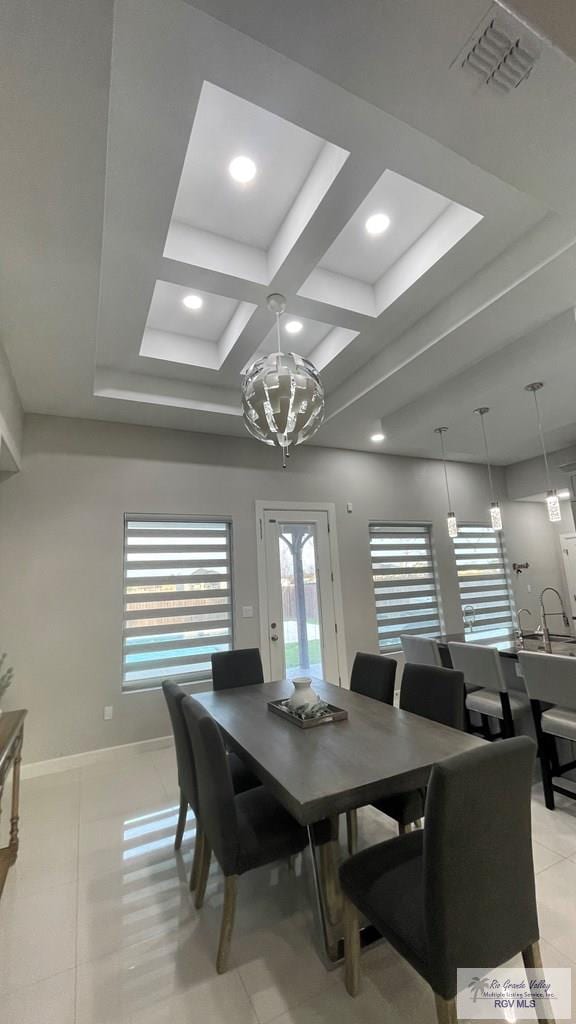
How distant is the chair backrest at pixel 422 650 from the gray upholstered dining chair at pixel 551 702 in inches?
34.4

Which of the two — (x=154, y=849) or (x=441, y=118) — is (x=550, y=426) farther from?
(x=154, y=849)

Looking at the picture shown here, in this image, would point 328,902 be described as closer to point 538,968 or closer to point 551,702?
point 538,968

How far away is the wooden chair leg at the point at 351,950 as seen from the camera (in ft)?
4.84

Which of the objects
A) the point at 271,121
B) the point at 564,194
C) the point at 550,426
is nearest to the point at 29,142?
the point at 271,121

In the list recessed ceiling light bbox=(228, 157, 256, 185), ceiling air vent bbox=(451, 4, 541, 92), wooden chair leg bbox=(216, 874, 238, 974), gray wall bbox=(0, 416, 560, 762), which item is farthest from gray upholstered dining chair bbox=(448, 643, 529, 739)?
recessed ceiling light bbox=(228, 157, 256, 185)

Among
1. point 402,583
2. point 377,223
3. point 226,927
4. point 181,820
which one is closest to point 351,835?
point 226,927

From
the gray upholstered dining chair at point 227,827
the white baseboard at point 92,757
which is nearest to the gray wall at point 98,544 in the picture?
the white baseboard at point 92,757

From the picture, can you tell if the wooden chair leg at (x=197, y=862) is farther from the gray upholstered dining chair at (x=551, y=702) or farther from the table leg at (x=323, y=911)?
the gray upholstered dining chair at (x=551, y=702)

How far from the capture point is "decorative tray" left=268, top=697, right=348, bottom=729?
2.08 m

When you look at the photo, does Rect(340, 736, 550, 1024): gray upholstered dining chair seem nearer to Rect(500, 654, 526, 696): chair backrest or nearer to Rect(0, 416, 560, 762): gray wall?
Rect(500, 654, 526, 696): chair backrest

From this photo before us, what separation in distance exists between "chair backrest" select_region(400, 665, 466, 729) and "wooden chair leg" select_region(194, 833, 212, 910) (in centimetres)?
123

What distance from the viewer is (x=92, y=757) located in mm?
3629

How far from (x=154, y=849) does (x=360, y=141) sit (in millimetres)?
3704

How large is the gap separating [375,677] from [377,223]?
2.76 m
